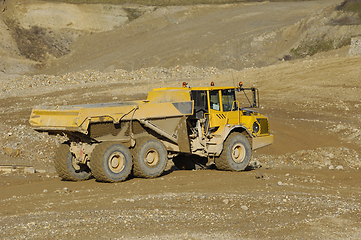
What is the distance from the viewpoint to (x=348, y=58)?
29.2m

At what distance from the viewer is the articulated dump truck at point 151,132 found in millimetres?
10609

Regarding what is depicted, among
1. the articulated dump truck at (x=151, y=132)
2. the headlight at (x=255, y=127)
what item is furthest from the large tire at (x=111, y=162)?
→ the headlight at (x=255, y=127)

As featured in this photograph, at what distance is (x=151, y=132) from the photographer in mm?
11523

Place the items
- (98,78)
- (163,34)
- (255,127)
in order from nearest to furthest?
(255,127) → (98,78) → (163,34)

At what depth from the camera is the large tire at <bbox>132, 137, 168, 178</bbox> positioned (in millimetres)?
11078

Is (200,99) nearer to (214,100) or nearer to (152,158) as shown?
(214,100)

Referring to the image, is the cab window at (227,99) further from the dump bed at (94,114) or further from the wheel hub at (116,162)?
the wheel hub at (116,162)

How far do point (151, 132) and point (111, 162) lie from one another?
1.38 meters

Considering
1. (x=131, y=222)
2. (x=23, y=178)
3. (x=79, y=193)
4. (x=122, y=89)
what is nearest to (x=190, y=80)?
(x=122, y=89)

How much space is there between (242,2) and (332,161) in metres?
43.0

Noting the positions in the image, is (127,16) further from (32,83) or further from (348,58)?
(348,58)

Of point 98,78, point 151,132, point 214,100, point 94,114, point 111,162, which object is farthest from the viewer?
point 98,78

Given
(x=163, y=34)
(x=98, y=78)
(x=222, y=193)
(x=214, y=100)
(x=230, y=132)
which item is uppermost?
(x=163, y=34)

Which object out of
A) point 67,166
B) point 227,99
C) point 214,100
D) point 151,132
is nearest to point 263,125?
point 227,99
